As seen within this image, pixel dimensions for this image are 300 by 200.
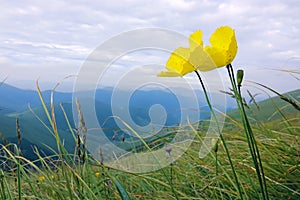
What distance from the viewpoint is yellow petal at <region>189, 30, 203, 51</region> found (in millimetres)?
975

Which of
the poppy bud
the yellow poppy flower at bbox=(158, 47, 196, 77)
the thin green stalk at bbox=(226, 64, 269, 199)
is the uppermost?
the yellow poppy flower at bbox=(158, 47, 196, 77)

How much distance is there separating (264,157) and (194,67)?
1243 mm

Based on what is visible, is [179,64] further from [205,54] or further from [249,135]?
Answer: [249,135]

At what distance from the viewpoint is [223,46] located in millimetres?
951

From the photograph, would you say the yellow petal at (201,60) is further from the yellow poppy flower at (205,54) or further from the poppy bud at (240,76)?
the poppy bud at (240,76)

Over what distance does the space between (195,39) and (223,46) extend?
9cm

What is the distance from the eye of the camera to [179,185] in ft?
6.44

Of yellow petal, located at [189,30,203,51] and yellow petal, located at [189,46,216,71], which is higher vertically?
yellow petal, located at [189,30,203,51]

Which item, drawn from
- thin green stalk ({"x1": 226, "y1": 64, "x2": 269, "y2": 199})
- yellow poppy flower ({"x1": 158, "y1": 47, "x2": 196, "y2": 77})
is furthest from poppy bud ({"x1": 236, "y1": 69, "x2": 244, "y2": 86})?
yellow poppy flower ({"x1": 158, "y1": 47, "x2": 196, "y2": 77})

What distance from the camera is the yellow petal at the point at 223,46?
2.98ft

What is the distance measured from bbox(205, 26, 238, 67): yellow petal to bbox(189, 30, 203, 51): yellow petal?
0.10ft

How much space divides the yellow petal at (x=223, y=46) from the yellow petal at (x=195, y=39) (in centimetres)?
3

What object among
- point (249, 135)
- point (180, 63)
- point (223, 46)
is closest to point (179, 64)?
point (180, 63)

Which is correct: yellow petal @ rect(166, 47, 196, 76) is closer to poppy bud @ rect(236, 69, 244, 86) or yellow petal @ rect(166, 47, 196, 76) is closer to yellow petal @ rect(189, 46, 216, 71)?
yellow petal @ rect(189, 46, 216, 71)
